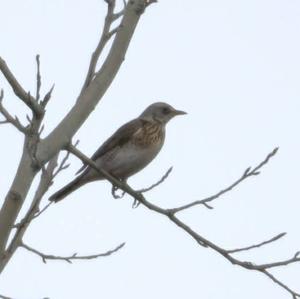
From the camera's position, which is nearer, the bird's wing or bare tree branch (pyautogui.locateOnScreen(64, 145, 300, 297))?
bare tree branch (pyautogui.locateOnScreen(64, 145, 300, 297))

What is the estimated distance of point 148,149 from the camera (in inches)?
307

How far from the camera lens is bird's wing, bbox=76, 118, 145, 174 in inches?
313

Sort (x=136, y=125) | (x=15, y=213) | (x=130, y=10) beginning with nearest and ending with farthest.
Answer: (x=15, y=213), (x=130, y=10), (x=136, y=125)

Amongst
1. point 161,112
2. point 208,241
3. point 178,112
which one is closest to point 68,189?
point 161,112

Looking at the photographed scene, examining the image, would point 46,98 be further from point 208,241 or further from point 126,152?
point 126,152

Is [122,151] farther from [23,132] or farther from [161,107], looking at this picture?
[23,132]

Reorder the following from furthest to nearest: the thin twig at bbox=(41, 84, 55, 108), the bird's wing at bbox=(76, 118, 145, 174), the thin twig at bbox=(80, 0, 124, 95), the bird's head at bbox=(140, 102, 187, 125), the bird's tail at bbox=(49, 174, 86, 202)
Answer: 1. the bird's head at bbox=(140, 102, 187, 125)
2. the bird's wing at bbox=(76, 118, 145, 174)
3. the bird's tail at bbox=(49, 174, 86, 202)
4. the thin twig at bbox=(80, 0, 124, 95)
5. the thin twig at bbox=(41, 84, 55, 108)

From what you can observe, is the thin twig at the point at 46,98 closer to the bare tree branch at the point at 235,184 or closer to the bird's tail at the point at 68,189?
the bare tree branch at the point at 235,184

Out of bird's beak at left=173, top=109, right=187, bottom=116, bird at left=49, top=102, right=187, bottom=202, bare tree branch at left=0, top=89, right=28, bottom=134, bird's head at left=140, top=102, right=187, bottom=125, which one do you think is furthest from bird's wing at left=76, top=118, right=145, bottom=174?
bare tree branch at left=0, top=89, right=28, bottom=134

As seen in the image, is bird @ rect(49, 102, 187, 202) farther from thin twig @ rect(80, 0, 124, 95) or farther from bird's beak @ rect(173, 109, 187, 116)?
thin twig @ rect(80, 0, 124, 95)

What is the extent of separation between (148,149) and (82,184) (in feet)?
2.76

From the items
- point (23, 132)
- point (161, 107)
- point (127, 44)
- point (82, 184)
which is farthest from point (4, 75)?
point (161, 107)

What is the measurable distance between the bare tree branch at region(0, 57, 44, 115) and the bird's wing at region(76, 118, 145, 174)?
13.6 ft

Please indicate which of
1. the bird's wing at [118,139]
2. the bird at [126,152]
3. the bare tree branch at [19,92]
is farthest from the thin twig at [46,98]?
the bird's wing at [118,139]
